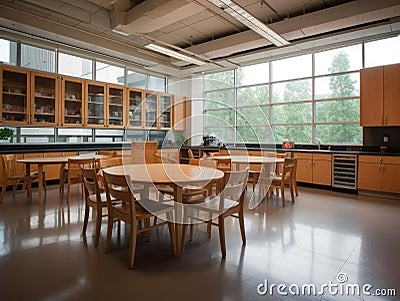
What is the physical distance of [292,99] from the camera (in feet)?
23.7

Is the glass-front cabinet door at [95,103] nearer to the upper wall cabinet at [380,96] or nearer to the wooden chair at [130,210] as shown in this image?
the wooden chair at [130,210]

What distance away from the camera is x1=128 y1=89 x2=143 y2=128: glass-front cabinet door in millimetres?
7902

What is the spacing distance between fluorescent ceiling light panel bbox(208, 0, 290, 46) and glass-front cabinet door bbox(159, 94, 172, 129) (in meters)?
4.61

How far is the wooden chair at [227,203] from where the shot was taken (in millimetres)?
2570

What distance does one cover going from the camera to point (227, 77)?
866 cm

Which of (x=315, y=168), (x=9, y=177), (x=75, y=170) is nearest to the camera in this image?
(x=9, y=177)

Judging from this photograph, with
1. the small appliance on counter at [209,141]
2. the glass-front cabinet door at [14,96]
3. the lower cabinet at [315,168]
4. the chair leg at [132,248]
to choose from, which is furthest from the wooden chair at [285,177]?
the glass-front cabinet door at [14,96]

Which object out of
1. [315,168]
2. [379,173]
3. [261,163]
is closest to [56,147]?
[261,163]

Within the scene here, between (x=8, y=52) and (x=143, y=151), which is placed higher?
(x=8, y=52)

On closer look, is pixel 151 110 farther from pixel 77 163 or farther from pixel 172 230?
pixel 172 230

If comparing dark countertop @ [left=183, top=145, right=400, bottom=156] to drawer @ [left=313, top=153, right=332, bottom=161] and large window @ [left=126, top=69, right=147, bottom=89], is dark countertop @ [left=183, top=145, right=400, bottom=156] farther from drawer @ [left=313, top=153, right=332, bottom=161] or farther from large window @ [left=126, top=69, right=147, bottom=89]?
large window @ [left=126, top=69, right=147, bottom=89]

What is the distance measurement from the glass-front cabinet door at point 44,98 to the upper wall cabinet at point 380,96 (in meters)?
6.84

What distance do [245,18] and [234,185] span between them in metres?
2.94

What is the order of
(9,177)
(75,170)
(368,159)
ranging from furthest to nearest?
(368,159) → (75,170) → (9,177)
